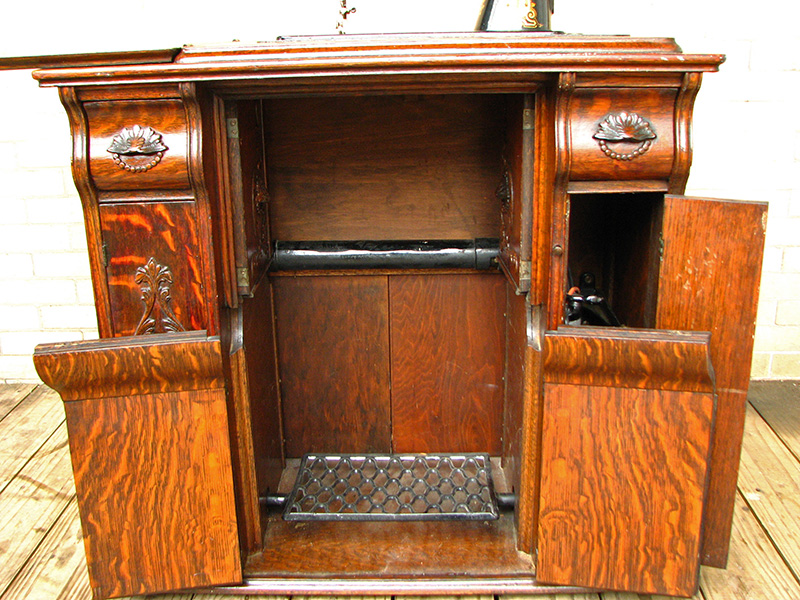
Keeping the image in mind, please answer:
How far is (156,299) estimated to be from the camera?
1.44 metres

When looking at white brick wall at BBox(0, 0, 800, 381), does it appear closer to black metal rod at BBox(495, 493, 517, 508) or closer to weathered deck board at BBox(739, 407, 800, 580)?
weathered deck board at BBox(739, 407, 800, 580)

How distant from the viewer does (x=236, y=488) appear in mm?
1570

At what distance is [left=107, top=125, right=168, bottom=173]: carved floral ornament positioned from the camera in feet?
4.41

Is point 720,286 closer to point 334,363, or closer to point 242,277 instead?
point 242,277

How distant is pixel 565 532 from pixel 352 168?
1.19 m

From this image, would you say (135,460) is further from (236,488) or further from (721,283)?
(721,283)

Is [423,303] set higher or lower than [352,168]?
lower

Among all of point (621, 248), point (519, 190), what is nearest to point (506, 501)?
point (621, 248)

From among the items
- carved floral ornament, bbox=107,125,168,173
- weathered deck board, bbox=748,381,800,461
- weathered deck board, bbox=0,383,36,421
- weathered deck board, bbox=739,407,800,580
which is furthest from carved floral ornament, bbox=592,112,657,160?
weathered deck board, bbox=0,383,36,421

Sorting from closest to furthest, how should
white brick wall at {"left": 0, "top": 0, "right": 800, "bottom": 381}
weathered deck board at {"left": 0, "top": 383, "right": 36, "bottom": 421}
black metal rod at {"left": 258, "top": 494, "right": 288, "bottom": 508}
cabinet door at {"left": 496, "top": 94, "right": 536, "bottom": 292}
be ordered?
cabinet door at {"left": 496, "top": 94, "right": 536, "bottom": 292}, black metal rod at {"left": 258, "top": 494, "right": 288, "bottom": 508}, white brick wall at {"left": 0, "top": 0, "right": 800, "bottom": 381}, weathered deck board at {"left": 0, "top": 383, "right": 36, "bottom": 421}

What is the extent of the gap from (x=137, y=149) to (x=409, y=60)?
0.58m

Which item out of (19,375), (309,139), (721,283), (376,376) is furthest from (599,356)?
(19,375)

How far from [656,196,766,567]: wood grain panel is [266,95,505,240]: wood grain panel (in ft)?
2.24

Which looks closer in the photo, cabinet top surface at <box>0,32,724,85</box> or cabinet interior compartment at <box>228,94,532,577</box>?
cabinet top surface at <box>0,32,724,85</box>
